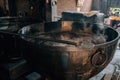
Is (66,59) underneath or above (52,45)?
underneath

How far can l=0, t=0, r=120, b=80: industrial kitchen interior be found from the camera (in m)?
1.85

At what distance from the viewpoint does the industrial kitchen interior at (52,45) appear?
72.7 inches

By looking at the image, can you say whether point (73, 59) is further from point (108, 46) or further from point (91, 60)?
point (108, 46)

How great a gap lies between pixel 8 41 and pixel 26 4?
1.58m

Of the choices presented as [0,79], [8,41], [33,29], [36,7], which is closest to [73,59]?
[33,29]

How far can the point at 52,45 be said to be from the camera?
2.02 metres

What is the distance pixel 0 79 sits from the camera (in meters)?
2.98

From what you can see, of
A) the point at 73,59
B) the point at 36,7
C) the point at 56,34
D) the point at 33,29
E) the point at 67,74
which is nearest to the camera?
the point at 73,59

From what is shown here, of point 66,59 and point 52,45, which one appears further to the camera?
point 52,45

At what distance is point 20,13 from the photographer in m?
4.25

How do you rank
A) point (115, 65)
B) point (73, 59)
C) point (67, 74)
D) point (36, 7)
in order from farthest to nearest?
point (36, 7)
point (115, 65)
point (67, 74)
point (73, 59)

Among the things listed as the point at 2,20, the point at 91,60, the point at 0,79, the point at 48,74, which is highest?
the point at 2,20

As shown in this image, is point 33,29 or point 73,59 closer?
point 73,59

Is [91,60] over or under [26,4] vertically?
under
